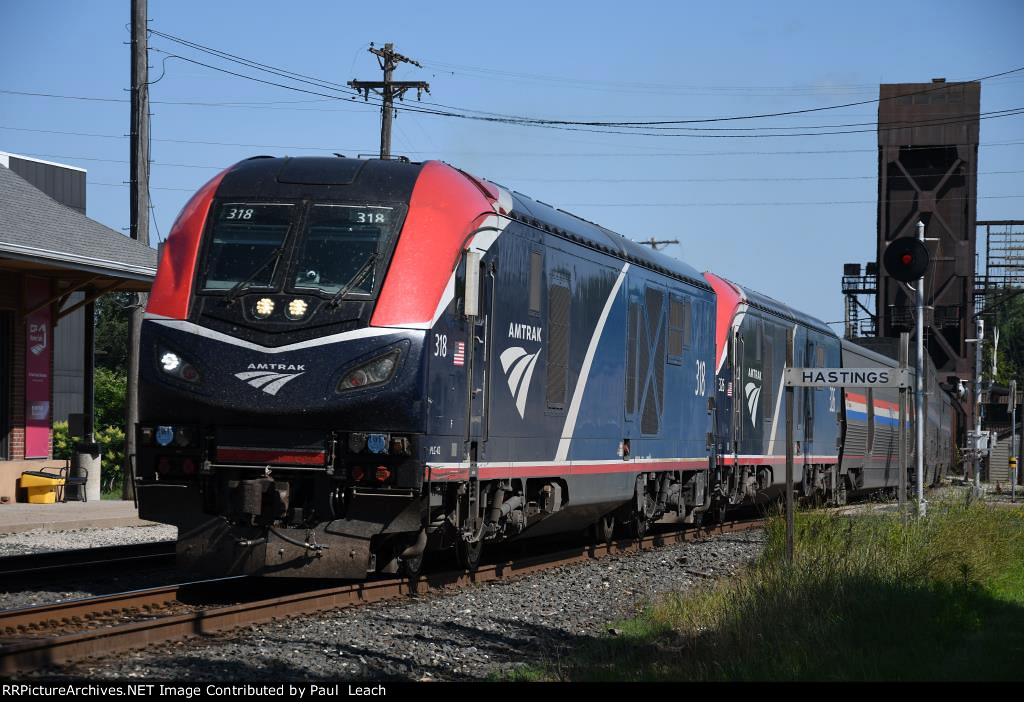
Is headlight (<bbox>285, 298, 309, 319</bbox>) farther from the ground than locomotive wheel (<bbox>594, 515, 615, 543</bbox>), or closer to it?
farther from the ground

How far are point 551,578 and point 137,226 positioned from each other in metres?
13.4

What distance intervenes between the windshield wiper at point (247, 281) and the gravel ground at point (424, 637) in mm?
2568

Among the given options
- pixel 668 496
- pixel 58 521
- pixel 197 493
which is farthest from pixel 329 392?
pixel 58 521

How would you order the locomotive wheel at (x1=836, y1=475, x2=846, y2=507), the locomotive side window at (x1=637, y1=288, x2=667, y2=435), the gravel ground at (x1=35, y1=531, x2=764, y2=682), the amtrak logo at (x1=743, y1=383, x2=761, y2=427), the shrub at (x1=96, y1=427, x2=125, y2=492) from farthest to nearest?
→ the shrub at (x1=96, y1=427, x2=125, y2=492)
the locomotive wheel at (x1=836, y1=475, x2=846, y2=507)
the amtrak logo at (x1=743, y1=383, x2=761, y2=427)
the locomotive side window at (x1=637, y1=288, x2=667, y2=435)
the gravel ground at (x1=35, y1=531, x2=764, y2=682)

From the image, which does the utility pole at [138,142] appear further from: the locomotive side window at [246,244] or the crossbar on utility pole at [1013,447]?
the crossbar on utility pole at [1013,447]

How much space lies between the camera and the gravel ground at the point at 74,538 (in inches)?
615

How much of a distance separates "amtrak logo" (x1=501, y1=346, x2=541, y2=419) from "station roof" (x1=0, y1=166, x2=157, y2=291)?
10.7 meters

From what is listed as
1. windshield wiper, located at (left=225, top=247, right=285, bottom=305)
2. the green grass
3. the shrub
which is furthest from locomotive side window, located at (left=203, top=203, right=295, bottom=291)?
the shrub

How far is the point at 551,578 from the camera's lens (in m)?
13.3

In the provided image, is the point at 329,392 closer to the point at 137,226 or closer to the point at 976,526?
the point at 976,526

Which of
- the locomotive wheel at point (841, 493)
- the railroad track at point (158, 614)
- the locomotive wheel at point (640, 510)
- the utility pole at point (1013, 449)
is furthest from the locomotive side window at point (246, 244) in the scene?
the utility pole at point (1013, 449)

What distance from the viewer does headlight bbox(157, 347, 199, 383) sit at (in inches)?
406

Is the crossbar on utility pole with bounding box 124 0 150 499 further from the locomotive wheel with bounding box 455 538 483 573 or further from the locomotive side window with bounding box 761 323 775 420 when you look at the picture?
the locomotive wheel with bounding box 455 538 483 573

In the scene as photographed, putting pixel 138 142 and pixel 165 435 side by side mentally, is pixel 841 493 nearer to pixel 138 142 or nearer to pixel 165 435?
pixel 138 142
